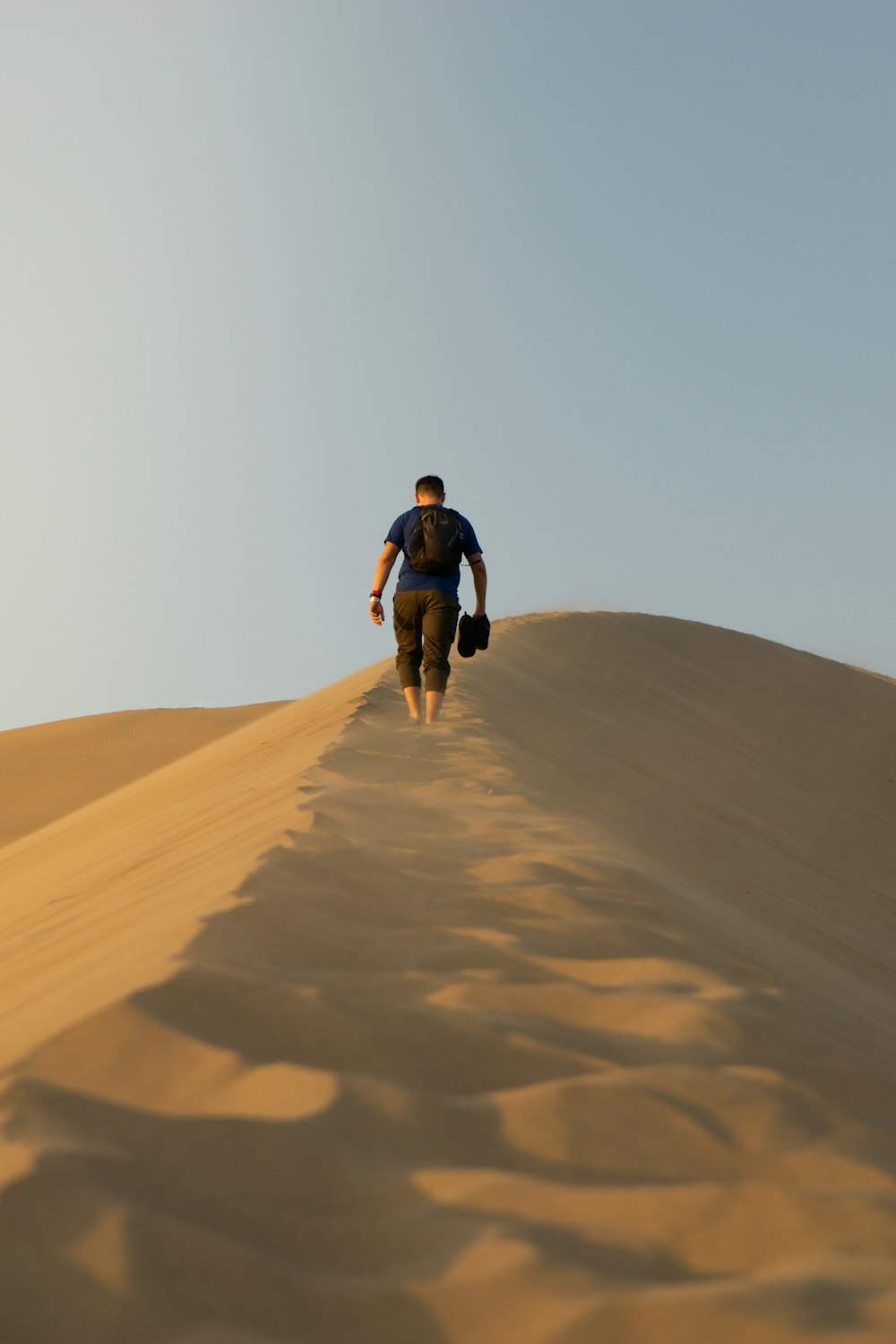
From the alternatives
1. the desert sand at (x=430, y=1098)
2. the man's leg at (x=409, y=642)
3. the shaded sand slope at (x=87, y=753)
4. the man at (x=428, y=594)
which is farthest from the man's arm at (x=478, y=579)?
the shaded sand slope at (x=87, y=753)

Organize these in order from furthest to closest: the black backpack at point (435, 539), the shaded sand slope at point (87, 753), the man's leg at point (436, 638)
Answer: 1. the shaded sand slope at point (87, 753)
2. the man's leg at point (436, 638)
3. the black backpack at point (435, 539)

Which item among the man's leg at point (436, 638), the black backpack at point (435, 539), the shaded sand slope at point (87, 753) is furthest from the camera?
the shaded sand slope at point (87, 753)

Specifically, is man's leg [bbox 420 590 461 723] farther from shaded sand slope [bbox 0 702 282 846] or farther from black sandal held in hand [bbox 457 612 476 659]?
shaded sand slope [bbox 0 702 282 846]

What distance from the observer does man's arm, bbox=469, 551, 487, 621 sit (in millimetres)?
7613

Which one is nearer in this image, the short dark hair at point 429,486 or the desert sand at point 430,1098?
the desert sand at point 430,1098

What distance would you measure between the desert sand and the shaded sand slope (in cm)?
1139

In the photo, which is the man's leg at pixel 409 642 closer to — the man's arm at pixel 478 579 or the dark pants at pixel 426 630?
the dark pants at pixel 426 630

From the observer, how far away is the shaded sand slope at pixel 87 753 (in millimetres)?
16156

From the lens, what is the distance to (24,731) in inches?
823

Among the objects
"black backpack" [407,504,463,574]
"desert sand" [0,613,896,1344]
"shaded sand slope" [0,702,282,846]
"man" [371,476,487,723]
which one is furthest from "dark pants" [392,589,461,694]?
"shaded sand slope" [0,702,282,846]

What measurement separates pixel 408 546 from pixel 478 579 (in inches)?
19.9

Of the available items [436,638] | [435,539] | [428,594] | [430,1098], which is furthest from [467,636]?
[430,1098]

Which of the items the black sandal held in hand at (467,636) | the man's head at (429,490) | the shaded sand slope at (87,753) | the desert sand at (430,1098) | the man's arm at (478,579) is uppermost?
the man's head at (429,490)

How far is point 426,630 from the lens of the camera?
7605 mm
